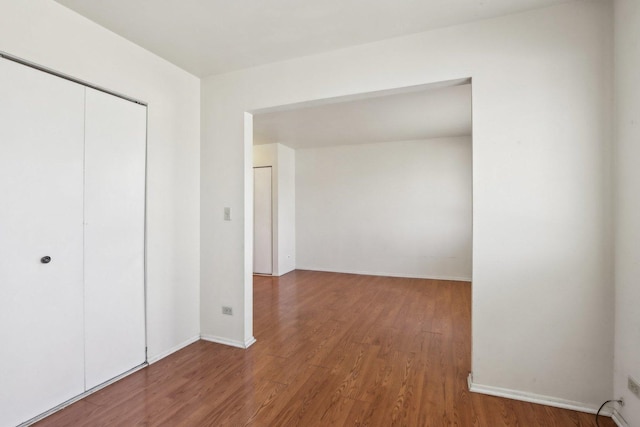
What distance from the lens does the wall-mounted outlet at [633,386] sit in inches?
65.5

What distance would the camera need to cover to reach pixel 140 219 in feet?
8.37

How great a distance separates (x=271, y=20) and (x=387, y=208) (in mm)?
4261

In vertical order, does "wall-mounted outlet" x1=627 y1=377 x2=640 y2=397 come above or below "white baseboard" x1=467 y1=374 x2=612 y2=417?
above

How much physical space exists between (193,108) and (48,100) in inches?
49.5

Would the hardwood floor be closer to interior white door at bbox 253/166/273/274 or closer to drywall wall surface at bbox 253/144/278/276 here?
drywall wall surface at bbox 253/144/278/276

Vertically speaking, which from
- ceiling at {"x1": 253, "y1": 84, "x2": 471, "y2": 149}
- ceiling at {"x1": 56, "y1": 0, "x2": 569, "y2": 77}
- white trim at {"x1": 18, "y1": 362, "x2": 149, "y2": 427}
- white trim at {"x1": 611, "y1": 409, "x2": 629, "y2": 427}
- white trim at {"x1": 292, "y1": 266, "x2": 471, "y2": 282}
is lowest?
white trim at {"x1": 18, "y1": 362, "x2": 149, "y2": 427}

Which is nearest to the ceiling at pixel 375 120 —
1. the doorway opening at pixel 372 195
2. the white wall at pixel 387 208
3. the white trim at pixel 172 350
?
the doorway opening at pixel 372 195

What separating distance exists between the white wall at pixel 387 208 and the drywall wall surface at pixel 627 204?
3.59 meters

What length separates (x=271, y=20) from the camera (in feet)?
7.06

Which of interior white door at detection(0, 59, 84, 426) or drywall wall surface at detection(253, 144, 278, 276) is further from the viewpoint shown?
drywall wall surface at detection(253, 144, 278, 276)

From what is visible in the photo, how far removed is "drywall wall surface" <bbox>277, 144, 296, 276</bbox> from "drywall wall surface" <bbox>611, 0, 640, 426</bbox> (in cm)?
488

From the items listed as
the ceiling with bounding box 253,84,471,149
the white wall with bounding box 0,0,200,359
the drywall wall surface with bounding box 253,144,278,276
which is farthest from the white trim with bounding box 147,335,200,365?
the drywall wall surface with bounding box 253,144,278,276

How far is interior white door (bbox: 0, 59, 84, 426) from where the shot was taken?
1.74 metres

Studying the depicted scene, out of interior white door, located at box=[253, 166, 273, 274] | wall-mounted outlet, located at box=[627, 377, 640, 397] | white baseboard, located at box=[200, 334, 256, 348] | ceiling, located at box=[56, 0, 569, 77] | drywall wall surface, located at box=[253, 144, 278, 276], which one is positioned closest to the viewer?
wall-mounted outlet, located at box=[627, 377, 640, 397]
